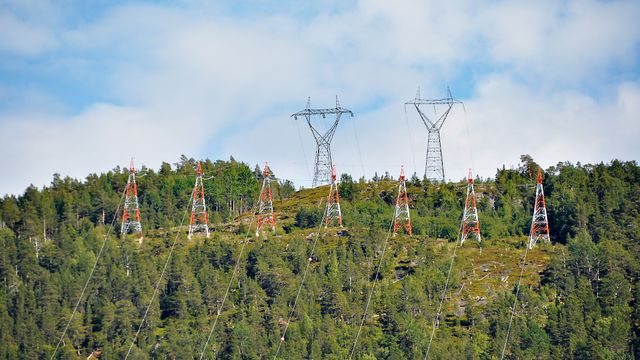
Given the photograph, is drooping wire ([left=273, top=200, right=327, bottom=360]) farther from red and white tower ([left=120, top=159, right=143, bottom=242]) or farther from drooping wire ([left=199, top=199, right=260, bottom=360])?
red and white tower ([left=120, top=159, right=143, bottom=242])

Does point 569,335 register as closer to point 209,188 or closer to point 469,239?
point 469,239

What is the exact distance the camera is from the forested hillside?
133500 millimetres

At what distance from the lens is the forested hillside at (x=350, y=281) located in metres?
134

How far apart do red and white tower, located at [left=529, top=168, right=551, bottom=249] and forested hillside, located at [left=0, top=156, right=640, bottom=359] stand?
5.25 feet

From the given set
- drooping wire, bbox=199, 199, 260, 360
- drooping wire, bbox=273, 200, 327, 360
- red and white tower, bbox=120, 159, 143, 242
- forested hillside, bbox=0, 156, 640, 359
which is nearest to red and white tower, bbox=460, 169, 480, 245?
forested hillside, bbox=0, 156, 640, 359

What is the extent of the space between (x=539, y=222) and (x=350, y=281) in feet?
74.9

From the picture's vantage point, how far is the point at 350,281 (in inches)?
5792

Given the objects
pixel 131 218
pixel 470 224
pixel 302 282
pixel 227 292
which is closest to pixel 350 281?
pixel 302 282

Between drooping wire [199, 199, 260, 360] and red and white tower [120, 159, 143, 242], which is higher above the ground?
red and white tower [120, 159, 143, 242]

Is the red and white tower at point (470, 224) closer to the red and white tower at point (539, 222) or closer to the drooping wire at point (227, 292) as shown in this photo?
the red and white tower at point (539, 222)

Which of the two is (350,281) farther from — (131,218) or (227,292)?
(131,218)

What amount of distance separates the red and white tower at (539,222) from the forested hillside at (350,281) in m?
1.60

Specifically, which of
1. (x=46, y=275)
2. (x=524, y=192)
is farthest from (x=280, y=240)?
(x=524, y=192)

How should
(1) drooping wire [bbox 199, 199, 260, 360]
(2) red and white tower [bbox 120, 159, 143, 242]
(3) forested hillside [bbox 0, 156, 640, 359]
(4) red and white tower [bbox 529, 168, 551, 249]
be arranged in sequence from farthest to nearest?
(2) red and white tower [bbox 120, 159, 143, 242] → (4) red and white tower [bbox 529, 168, 551, 249] → (1) drooping wire [bbox 199, 199, 260, 360] → (3) forested hillside [bbox 0, 156, 640, 359]
